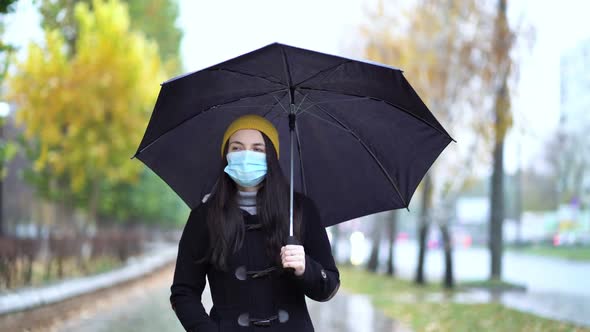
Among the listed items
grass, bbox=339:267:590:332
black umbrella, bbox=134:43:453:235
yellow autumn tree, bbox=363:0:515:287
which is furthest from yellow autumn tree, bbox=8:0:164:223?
black umbrella, bbox=134:43:453:235

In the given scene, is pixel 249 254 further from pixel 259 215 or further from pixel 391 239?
pixel 391 239

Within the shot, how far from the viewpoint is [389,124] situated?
4.53 meters

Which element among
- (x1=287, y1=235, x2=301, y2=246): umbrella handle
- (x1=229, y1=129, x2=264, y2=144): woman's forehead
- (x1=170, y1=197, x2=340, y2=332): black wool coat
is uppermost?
(x1=229, y1=129, x2=264, y2=144): woman's forehead

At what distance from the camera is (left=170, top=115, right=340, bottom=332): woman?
3373mm

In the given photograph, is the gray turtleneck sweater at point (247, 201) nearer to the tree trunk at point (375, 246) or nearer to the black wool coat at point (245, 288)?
the black wool coat at point (245, 288)

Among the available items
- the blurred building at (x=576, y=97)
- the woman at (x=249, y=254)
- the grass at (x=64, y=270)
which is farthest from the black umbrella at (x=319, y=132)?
the blurred building at (x=576, y=97)

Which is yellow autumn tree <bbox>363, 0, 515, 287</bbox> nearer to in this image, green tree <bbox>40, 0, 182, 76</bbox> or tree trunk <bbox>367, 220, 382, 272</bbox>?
green tree <bbox>40, 0, 182, 76</bbox>

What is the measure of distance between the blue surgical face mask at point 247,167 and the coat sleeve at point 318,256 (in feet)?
0.89

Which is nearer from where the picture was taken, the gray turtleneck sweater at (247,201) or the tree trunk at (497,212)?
the gray turtleneck sweater at (247,201)

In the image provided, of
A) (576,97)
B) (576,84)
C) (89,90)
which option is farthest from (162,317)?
(576,97)

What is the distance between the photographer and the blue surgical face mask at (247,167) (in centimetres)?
343

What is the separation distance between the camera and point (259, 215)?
3469 mm

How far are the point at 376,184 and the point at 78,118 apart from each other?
21.0 meters

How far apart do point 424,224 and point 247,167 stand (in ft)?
67.7
